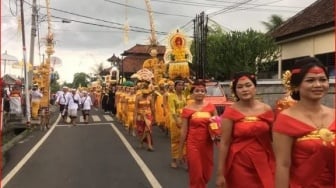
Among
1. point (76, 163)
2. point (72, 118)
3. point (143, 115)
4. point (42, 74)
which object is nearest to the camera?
point (76, 163)

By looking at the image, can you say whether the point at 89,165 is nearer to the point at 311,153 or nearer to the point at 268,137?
the point at 268,137

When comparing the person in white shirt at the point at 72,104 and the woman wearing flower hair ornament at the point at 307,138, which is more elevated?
the woman wearing flower hair ornament at the point at 307,138

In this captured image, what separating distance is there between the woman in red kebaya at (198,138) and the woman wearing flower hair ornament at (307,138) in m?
3.86

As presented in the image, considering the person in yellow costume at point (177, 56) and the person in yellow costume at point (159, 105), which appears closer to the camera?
the person in yellow costume at point (177, 56)

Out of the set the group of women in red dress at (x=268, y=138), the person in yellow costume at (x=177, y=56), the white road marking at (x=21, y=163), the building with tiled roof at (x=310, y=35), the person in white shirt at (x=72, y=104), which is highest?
the building with tiled roof at (x=310, y=35)

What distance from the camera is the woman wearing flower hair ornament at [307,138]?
3984mm

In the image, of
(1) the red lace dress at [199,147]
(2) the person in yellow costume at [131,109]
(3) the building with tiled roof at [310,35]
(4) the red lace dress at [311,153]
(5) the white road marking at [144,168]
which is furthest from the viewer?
(3) the building with tiled roof at [310,35]

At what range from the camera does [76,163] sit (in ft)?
44.5

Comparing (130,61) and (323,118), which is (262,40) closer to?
(323,118)

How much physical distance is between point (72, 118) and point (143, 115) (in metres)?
13.5

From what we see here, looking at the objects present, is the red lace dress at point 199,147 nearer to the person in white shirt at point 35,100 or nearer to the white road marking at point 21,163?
the white road marking at point 21,163

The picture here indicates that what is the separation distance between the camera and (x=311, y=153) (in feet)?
13.1

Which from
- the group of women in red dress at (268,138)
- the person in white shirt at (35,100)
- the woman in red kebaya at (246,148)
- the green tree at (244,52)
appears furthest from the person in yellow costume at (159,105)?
the woman in red kebaya at (246,148)

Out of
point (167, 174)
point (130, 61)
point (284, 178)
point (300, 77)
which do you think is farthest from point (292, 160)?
point (130, 61)
